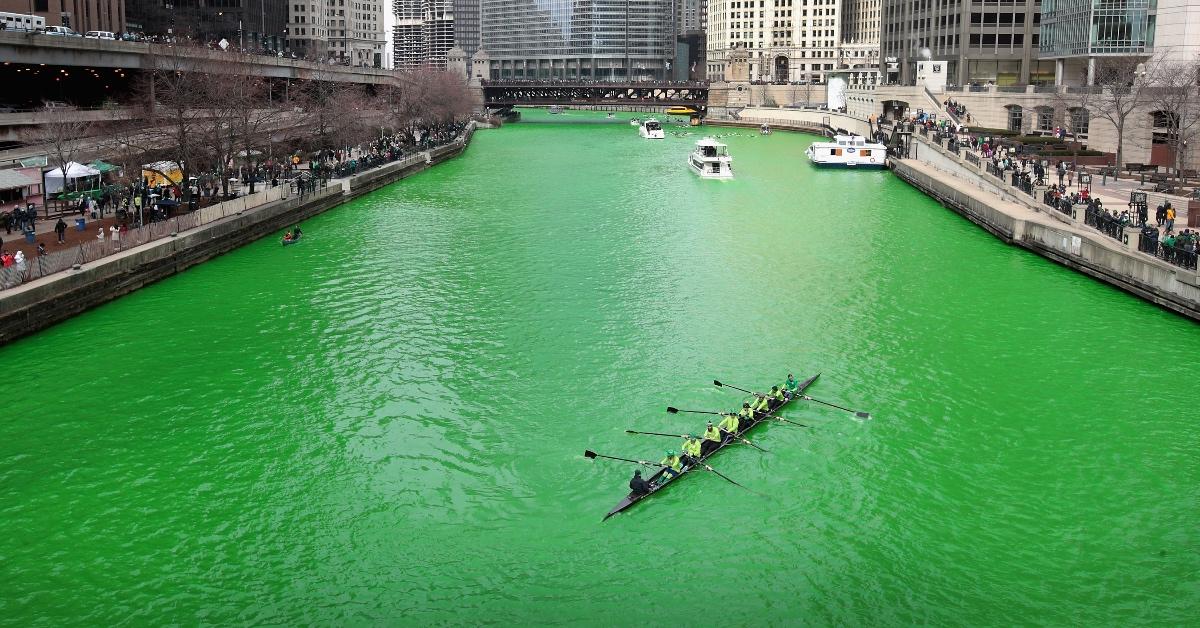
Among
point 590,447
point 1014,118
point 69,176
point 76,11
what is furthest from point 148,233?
point 1014,118

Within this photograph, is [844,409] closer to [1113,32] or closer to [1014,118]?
[1113,32]

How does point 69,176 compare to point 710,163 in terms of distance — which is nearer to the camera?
point 69,176

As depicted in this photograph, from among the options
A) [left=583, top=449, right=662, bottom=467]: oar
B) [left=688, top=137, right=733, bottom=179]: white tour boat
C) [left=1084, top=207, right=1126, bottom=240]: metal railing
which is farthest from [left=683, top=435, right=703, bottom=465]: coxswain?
[left=688, top=137, right=733, bottom=179]: white tour boat

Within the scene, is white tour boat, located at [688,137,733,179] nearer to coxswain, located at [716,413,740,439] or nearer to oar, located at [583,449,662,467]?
coxswain, located at [716,413,740,439]

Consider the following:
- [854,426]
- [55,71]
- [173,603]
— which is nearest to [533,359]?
[854,426]

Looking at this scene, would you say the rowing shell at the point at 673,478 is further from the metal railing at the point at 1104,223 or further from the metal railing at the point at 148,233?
the metal railing at the point at 148,233

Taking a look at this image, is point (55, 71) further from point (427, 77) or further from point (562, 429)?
point (427, 77)

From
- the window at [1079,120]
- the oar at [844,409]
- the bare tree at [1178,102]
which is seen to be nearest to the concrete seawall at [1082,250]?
the bare tree at [1178,102]
